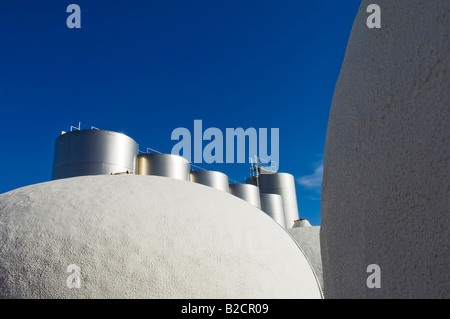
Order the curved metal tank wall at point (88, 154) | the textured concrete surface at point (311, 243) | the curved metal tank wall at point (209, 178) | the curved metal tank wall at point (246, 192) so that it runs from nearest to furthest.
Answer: the textured concrete surface at point (311, 243), the curved metal tank wall at point (88, 154), the curved metal tank wall at point (209, 178), the curved metal tank wall at point (246, 192)

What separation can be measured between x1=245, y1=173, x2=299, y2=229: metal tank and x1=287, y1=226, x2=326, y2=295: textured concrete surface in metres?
16.3

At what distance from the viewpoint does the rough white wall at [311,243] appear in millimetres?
10624

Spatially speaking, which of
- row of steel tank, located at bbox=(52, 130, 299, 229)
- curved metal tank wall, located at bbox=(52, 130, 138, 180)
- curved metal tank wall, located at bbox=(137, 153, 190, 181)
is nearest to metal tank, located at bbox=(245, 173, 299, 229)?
row of steel tank, located at bbox=(52, 130, 299, 229)

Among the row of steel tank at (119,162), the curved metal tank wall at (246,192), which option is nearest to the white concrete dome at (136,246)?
the row of steel tank at (119,162)

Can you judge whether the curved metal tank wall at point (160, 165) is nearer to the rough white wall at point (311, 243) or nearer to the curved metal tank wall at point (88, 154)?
the curved metal tank wall at point (88, 154)

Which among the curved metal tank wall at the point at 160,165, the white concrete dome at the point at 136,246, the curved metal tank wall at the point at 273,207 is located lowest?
the white concrete dome at the point at 136,246

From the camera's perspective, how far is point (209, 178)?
69.2 feet

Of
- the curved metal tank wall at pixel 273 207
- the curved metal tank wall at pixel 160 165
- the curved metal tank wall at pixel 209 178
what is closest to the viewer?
the curved metal tank wall at pixel 160 165

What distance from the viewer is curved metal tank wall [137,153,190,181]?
17.0 m

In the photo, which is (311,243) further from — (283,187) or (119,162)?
(283,187)

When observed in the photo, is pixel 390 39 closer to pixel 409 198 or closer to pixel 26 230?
pixel 409 198

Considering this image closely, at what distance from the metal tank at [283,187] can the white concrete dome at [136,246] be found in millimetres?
23869

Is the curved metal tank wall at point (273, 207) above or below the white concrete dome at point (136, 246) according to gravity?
above
